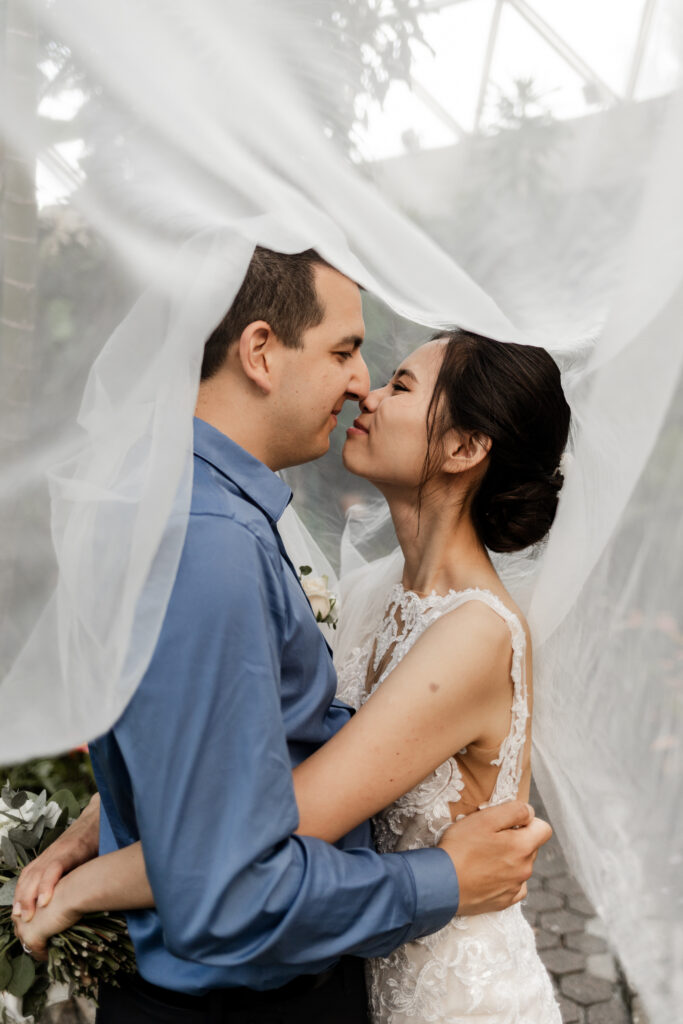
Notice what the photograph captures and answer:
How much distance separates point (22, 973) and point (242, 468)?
4.07 ft

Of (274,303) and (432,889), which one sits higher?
(274,303)

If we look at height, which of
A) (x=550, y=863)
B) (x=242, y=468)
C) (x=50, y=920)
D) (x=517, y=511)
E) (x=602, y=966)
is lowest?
(x=550, y=863)

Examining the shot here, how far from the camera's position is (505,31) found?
1.36 meters

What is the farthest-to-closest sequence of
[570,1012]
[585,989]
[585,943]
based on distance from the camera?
[585,943] < [585,989] < [570,1012]

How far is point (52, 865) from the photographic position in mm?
1797

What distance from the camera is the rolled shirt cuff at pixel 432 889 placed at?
5.23ft

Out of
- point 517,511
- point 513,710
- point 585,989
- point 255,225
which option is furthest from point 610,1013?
point 255,225

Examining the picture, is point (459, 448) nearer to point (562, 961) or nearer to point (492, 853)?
point (492, 853)

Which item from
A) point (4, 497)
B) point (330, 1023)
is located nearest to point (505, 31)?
point (4, 497)

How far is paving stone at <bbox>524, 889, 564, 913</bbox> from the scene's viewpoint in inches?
195

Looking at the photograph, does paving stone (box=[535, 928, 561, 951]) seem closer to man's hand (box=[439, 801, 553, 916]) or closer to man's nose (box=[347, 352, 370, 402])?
man's hand (box=[439, 801, 553, 916])

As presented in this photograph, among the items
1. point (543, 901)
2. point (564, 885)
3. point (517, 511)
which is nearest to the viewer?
point (517, 511)

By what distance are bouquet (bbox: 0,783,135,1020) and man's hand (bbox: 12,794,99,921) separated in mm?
84

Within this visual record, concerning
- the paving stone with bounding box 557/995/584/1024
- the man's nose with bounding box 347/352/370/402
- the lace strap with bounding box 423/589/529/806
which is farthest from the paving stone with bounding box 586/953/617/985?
the man's nose with bounding box 347/352/370/402
